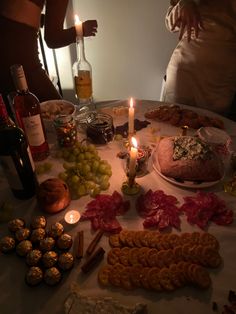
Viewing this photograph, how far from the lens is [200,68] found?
1.57 metres

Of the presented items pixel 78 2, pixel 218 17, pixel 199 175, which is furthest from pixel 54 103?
pixel 78 2

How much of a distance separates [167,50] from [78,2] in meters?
0.85

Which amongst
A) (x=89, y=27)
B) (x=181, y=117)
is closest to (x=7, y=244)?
(x=181, y=117)

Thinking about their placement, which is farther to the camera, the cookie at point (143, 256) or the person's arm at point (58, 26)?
the person's arm at point (58, 26)

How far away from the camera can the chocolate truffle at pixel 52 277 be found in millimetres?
663

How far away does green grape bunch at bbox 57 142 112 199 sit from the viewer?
0.93 meters

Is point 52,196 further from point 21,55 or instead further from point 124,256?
point 21,55

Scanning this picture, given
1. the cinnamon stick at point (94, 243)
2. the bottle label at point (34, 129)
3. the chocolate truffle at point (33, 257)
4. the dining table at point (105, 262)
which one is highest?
the bottle label at point (34, 129)

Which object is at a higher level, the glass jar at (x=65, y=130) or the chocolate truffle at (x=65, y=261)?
the glass jar at (x=65, y=130)

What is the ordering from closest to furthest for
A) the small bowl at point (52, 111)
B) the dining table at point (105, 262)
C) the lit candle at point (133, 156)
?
the dining table at point (105, 262)
the lit candle at point (133, 156)
the small bowl at point (52, 111)

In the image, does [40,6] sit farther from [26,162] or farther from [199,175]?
[199,175]

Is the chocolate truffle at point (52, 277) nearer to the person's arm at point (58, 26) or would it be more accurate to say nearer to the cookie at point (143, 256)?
the cookie at point (143, 256)

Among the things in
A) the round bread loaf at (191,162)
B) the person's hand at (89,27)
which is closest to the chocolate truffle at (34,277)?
the round bread loaf at (191,162)

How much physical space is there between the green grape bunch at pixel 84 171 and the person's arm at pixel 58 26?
0.65 metres
